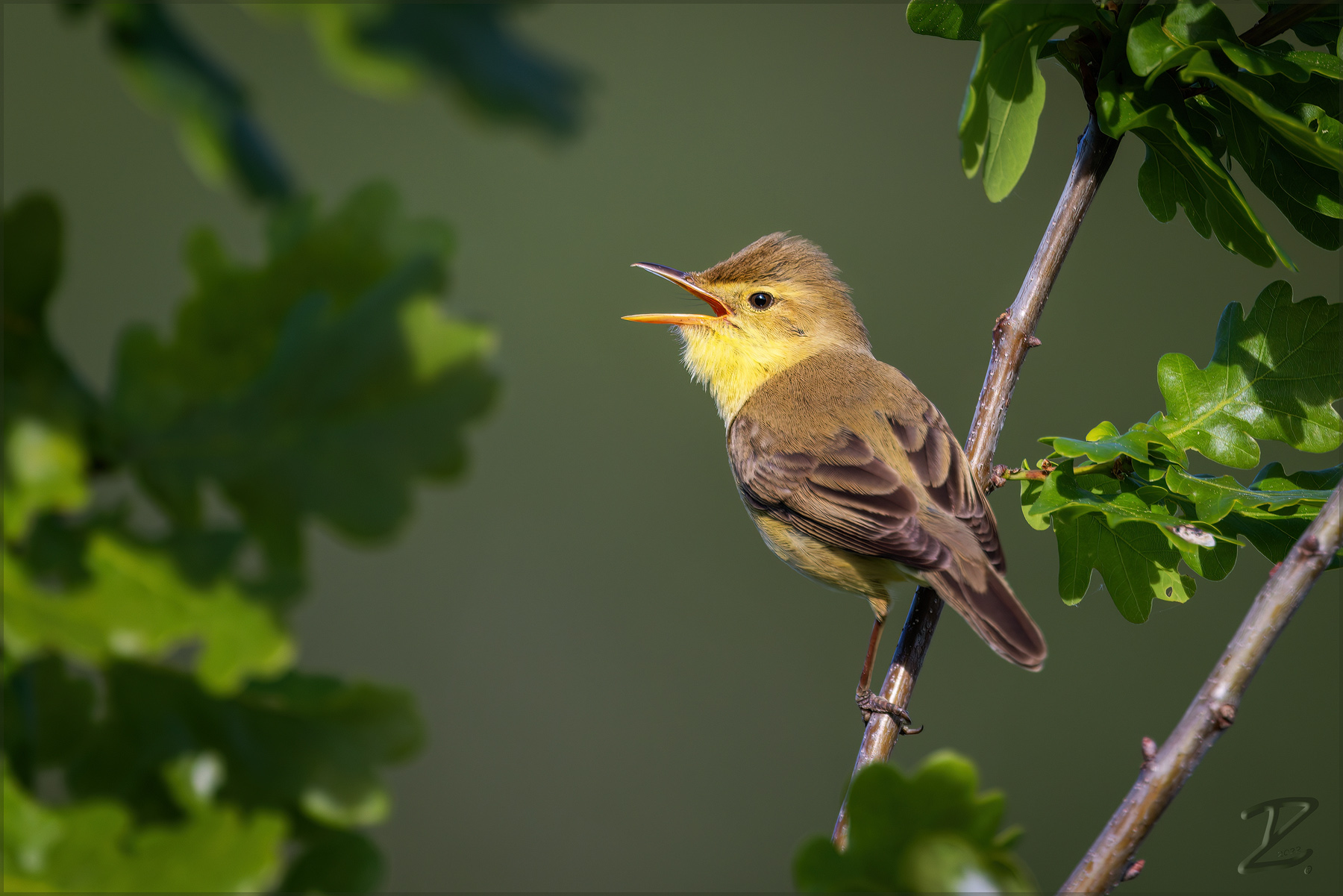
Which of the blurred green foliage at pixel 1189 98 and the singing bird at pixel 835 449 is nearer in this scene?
the blurred green foliage at pixel 1189 98

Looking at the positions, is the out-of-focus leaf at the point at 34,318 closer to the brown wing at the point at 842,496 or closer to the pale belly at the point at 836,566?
the brown wing at the point at 842,496

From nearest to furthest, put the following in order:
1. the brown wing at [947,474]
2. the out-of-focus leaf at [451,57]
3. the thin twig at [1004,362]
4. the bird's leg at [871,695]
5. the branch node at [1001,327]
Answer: the out-of-focus leaf at [451,57] < the thin twig at [1004,362] < the bird's leg at [871,695] < the branch node at [1001,327] < the brown wing at [947,474]

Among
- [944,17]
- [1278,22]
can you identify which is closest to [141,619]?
[944,17]

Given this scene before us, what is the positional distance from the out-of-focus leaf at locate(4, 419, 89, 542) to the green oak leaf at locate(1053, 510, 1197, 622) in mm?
1403

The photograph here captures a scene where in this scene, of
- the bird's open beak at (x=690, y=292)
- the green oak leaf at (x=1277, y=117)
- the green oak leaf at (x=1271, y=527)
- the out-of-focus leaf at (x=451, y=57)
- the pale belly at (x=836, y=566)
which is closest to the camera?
the out-of-focus leaf at (x=451, y=57)

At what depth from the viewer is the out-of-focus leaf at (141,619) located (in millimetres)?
449

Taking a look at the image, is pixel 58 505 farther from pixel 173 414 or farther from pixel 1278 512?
pixel 1278 512

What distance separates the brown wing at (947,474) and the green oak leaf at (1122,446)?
83 cm

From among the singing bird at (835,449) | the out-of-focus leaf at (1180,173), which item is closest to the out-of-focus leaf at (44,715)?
the out-of-focus leaf at (1180,173)

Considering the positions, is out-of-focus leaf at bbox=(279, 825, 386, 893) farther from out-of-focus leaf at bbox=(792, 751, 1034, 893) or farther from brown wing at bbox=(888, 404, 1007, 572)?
brown wing at bbox=(888, 404, 1007, 572)

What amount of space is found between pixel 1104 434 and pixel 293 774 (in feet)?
4.87

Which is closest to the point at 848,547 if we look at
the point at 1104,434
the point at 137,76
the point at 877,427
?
the point at 877,427

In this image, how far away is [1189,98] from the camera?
4.69 feet

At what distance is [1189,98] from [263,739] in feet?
4.93
